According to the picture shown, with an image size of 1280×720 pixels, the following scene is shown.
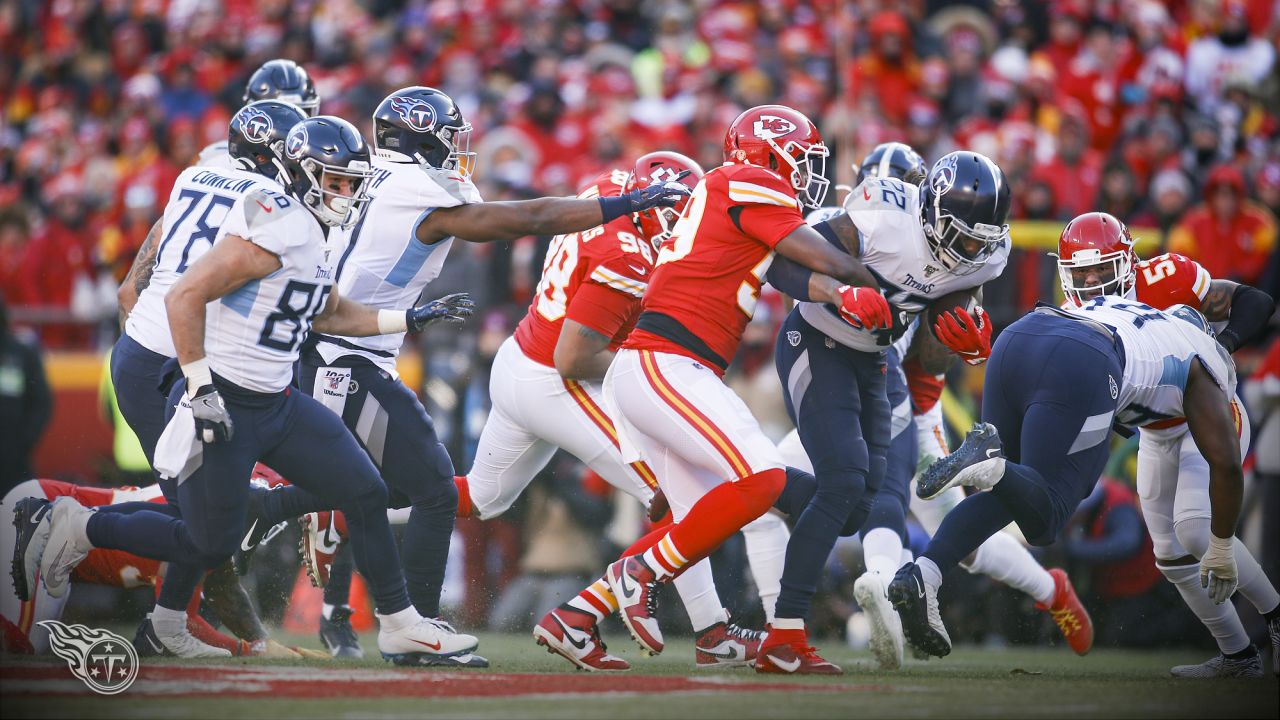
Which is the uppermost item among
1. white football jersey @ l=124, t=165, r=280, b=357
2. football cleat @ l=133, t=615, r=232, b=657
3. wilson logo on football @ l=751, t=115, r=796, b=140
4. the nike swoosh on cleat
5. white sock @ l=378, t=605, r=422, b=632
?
wilson logo on football @ l=751, t=115, r=796, b=140

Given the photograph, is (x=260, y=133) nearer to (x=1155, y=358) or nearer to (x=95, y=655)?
(x=95, y=655)

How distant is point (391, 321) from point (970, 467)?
7.32 ft

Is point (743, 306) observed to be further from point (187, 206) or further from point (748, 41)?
point (748, 41)

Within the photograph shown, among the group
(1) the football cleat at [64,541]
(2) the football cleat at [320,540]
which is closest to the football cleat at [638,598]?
(2) the football cleat at [320,540]

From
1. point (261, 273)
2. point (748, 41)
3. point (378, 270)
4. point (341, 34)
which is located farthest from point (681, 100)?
point (261, 273)

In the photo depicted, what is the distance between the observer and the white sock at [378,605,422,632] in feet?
19.3

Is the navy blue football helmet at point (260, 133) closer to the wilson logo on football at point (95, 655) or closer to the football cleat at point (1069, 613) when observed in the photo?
the wilson logo on football at point (95, 655)

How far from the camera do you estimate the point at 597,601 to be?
568cm

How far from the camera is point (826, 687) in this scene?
16.9ft

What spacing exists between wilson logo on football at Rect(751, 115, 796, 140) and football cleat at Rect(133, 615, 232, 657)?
2.95 meters

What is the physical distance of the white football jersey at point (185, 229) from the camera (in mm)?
5902

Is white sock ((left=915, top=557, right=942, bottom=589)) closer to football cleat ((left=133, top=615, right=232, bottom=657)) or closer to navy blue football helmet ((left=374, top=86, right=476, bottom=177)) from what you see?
navy blue football helmet ((left=374, top=86, right=476, bottom=177))

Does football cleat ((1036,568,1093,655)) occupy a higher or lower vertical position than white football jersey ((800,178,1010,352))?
lower

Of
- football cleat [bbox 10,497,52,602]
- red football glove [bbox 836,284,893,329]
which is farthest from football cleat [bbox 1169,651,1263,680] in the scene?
football cleat [bbox 10,497,52,602]
